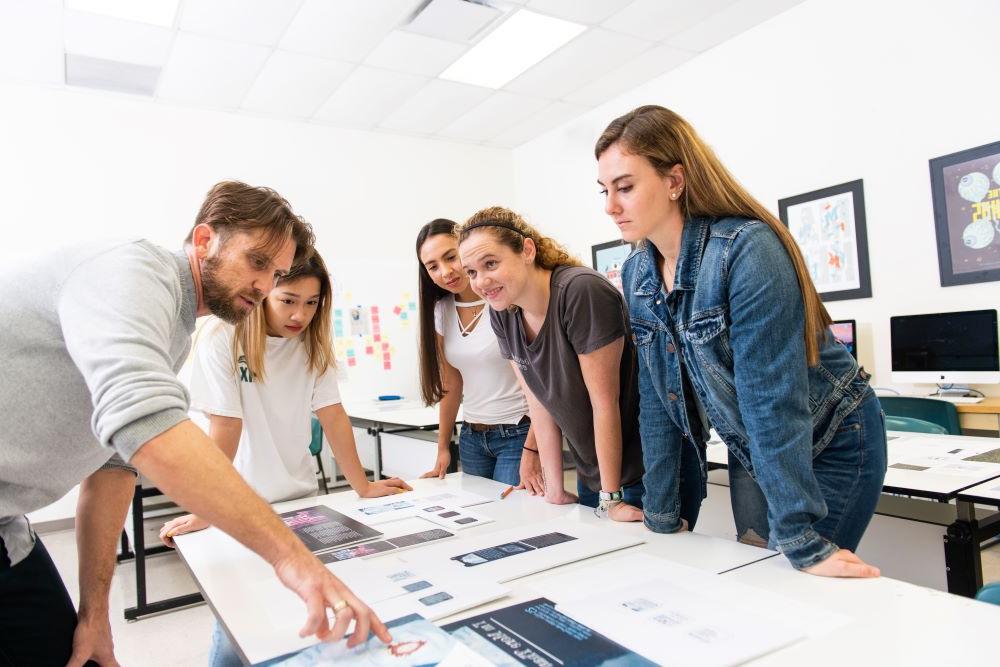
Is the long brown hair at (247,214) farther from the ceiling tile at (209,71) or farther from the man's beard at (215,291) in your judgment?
the ceiling tile at (209,71)

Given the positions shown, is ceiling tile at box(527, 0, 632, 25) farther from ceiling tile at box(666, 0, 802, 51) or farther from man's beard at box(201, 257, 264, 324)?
man's beard at box(201, 257, 264, 324)

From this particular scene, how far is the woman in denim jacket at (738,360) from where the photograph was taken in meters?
1.03

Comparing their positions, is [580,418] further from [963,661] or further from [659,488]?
[963,661]

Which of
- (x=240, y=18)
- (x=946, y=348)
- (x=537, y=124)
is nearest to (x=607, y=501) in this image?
(x=946, y=348)

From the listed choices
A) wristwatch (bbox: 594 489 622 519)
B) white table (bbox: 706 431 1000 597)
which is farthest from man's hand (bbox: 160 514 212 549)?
white table (bbox: 706 431 1000 597)

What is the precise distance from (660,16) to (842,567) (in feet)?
12.2

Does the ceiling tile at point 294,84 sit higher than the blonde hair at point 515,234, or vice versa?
the ceiling tile at point 294,84

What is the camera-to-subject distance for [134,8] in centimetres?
350

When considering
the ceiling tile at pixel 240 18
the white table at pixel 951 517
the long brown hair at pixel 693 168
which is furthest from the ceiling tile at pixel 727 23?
the long brown hair at pixel 693 168

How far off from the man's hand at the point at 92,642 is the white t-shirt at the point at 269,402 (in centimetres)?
50

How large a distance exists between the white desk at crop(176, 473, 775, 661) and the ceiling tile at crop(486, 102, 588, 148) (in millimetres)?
4355

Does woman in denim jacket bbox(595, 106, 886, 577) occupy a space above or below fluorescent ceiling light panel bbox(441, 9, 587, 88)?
below

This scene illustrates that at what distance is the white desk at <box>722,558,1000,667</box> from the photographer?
0.74m

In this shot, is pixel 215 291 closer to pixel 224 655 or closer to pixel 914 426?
pixel 224 655
